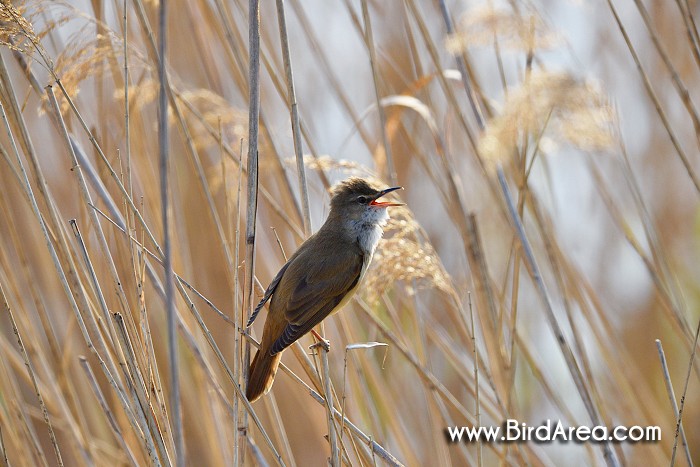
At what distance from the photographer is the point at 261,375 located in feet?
6.59

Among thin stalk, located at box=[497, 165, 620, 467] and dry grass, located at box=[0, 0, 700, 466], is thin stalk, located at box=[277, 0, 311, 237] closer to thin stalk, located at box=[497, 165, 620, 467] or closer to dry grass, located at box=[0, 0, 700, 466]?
dry grass, located at box=[0, 0, 700, 466]

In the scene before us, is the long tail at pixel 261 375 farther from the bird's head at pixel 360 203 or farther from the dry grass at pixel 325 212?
the bird's head at pixel 360 203

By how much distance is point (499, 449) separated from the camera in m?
2.34

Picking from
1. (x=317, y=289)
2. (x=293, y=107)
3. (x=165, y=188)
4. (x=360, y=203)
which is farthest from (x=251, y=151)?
(x=360, y=203)

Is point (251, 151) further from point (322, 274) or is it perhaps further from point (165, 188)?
point (322, 274)

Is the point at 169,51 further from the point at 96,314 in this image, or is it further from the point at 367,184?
the point at 96,314

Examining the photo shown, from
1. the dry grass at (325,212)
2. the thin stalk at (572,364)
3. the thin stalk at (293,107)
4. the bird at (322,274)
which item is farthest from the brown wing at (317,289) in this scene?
the thin stalk at (572,364)

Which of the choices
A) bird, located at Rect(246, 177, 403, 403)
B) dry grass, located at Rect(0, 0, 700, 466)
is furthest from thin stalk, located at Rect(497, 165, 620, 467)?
bird, located at Rect(246, 177, 403, 403)

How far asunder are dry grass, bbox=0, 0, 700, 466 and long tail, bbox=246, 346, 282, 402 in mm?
77

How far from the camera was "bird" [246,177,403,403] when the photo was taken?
2.03 metres

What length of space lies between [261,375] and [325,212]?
0.76 metres

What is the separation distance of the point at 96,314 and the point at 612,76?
9.13 ft

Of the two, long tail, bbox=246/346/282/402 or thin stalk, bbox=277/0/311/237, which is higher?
thin stalk, bbox=277/0/311/237

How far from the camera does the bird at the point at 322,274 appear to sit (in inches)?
79.8
